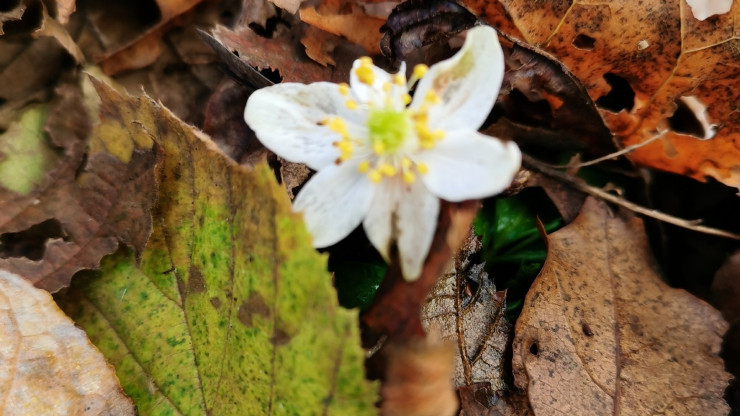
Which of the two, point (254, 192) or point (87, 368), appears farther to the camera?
point (87, 368)

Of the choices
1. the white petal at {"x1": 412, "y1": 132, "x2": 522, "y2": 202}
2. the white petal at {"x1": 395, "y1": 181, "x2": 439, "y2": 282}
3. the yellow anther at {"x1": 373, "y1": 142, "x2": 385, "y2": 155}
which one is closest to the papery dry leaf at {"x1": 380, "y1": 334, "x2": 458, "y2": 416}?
the white petal at {"x1": 395, "y1": 181, "x2": 439, "y2": 282}

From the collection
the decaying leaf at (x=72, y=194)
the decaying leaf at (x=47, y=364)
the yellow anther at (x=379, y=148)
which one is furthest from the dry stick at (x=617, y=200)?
the decaying leaf at (x=47, y=364)

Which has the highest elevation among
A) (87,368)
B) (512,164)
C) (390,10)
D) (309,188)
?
(390,10)

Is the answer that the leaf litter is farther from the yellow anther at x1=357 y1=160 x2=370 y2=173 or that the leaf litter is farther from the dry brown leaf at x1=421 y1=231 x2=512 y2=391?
the yellow anther at x1=357 y1=160 x2=370 y2=173

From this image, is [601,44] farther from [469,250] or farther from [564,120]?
[469,250]

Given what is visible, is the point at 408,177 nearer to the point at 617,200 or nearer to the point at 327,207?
the point at 327,207

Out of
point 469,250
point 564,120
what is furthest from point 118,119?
point 564,120
